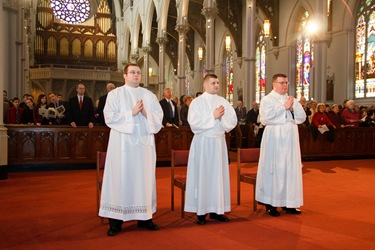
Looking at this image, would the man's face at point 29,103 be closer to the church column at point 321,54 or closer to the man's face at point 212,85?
the man's face at point 212,85

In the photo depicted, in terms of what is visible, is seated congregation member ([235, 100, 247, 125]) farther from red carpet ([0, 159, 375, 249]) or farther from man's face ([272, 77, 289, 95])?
man's face ([272, 77, 289, 95])

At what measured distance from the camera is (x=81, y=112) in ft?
28.0

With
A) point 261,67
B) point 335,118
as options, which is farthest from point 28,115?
point 261,67

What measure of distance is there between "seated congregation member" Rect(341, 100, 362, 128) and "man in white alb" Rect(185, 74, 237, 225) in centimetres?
746

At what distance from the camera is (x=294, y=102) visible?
491 centimetres

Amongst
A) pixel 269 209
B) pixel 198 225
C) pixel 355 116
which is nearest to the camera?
pixel 198 225

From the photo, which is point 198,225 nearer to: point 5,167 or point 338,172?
point 5,167

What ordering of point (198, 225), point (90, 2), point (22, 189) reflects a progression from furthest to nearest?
point (90, 2) < point (22, 189) < point (198, 225)

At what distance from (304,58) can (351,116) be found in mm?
7335

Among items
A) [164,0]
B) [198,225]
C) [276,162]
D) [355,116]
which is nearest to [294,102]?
[276,162]

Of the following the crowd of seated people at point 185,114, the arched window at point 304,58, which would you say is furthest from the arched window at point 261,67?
the crowd of seated people at point 185,114

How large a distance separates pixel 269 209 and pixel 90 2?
31433mm

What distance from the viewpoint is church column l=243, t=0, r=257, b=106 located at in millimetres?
13977

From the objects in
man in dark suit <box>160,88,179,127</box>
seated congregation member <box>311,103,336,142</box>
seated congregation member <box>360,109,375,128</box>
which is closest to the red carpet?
man in dark suit <box>160,88,179,127</box>
